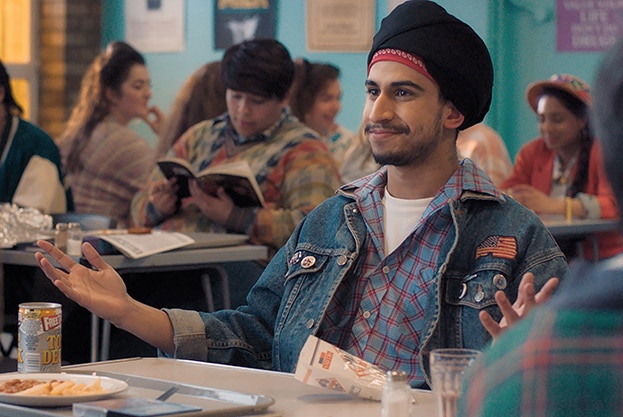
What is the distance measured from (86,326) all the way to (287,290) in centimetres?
186

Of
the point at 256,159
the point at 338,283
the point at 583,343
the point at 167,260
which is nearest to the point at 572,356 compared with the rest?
the point at 583,343

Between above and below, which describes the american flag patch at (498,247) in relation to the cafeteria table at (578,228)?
above

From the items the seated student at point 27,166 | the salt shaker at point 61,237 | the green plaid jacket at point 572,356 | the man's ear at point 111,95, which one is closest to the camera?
the green plaid jacket at point 572,356

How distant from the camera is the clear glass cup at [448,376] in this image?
1.40m

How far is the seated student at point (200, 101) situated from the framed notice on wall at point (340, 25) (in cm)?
193

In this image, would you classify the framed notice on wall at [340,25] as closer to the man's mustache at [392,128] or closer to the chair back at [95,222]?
the chair back at [95,222]

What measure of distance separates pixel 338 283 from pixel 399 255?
13 cm

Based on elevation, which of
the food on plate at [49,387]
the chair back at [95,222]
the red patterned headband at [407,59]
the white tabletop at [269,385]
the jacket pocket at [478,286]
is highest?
the red patterned headband at [407,59]

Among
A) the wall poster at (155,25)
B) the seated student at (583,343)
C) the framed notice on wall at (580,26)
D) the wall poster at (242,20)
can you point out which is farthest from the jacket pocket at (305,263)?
the wall poster at (155,25)

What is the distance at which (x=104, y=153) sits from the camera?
5.71 m

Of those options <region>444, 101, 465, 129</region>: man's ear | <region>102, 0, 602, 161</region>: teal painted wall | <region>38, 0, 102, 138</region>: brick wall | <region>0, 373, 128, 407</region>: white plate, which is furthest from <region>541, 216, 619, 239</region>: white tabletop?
<region>38, 0, 102, 138</region>: brick wall

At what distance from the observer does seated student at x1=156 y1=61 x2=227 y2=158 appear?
17.6ft

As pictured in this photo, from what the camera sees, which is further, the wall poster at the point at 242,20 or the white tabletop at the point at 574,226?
the wall poster at the point at 242,20

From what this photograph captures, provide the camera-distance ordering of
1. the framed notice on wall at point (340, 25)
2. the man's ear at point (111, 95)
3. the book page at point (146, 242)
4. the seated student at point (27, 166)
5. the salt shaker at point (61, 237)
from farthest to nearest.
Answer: the framed notice on wall at point (340, 25) < the man's ear at point (111, 95) < the seated student at point (27, 166) < the salt shaker at point (61, 237) < the book page at point (146, 242)
